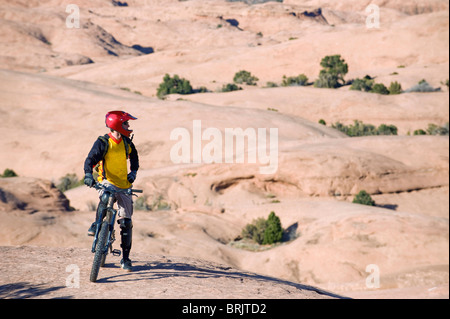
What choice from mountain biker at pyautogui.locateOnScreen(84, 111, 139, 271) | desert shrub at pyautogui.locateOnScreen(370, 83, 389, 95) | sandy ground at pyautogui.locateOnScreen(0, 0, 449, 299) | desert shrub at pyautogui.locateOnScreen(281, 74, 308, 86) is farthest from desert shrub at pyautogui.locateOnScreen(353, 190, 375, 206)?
desert shrub at pyautogui.locateOnScreen(281, 74, 308, 86)

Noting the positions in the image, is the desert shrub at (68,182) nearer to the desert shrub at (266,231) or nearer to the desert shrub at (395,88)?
the desert shrub at (266,231)

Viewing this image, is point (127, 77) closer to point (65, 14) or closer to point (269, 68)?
point (269, 68)

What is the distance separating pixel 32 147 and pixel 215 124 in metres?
12.8

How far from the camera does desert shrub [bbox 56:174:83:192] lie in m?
28.2

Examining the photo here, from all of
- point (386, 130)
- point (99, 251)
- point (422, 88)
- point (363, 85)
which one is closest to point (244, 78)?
point (363, 85)

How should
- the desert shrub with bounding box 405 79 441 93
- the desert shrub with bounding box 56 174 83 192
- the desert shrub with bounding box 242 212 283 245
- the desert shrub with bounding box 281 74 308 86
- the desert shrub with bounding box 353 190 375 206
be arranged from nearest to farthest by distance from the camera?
the desert shrub with bounding box 242 212 283 245 → the desert shrub with bounding box 353 190 375 206 → the desert shrub with bounding box 56 174 83 192 → the desert shrub with bounding box 405 79 441 93 → the desert shrub with bounding box 281 74 308 86

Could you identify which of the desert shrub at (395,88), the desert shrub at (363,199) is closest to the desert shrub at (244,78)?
the desert shrub at (395,88)

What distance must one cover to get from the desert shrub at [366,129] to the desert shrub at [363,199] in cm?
1801

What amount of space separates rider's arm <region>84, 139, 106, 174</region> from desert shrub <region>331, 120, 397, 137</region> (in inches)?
1464

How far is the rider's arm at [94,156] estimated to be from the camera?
7332 millimetres

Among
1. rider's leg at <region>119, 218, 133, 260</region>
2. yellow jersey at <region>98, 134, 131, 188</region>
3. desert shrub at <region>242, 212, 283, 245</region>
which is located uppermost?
yellow jersey at <region>98, 134, 131, 188</region>

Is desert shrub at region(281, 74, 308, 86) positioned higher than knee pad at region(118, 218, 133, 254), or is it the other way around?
desert shrub at region(281, 74, 308, 86)

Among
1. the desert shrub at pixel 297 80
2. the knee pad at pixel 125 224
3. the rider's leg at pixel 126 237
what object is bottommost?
the rider's leg at pixel 126 237

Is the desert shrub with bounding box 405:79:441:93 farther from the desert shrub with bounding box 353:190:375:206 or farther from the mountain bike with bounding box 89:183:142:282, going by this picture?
the mountain bike with bounding box 89:183:142:282
